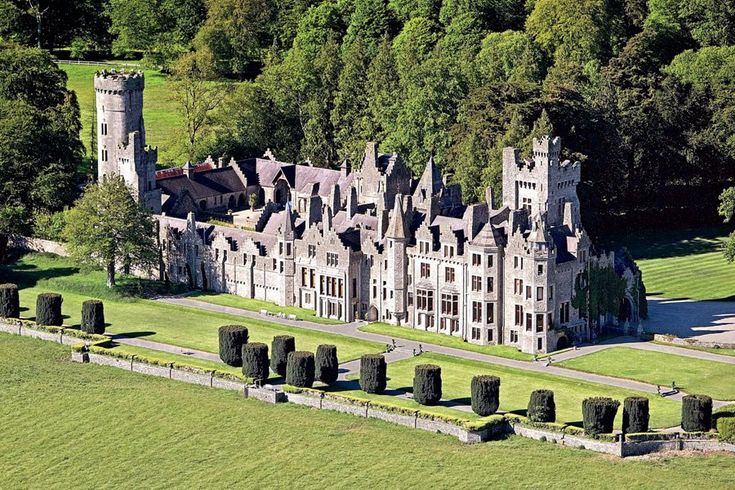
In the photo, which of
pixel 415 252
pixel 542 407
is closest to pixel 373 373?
pixel 542 407

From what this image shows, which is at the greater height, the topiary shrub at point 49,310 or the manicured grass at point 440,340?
the topiary shrub at point 49,310

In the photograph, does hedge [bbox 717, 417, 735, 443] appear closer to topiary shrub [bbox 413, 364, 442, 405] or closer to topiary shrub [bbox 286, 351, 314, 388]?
topiary shrub [bbox 413, 364, 442, 405]

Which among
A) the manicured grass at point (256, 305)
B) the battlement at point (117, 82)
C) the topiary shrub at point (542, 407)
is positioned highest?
the battlement at point (117, 82)

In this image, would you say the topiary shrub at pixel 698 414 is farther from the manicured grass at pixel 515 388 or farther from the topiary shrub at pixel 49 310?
the topiary shrub at pixel 49 310

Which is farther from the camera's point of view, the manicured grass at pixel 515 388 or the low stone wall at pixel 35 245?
the low stone wall at pixel 35 245

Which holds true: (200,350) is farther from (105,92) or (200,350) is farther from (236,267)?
(105,92)

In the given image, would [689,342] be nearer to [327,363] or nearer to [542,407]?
[542,407]

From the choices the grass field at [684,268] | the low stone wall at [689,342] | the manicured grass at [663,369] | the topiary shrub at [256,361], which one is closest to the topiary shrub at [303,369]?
the topiary shrub at [256,361]

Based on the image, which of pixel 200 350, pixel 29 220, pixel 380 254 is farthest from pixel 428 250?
pixel 29 220
